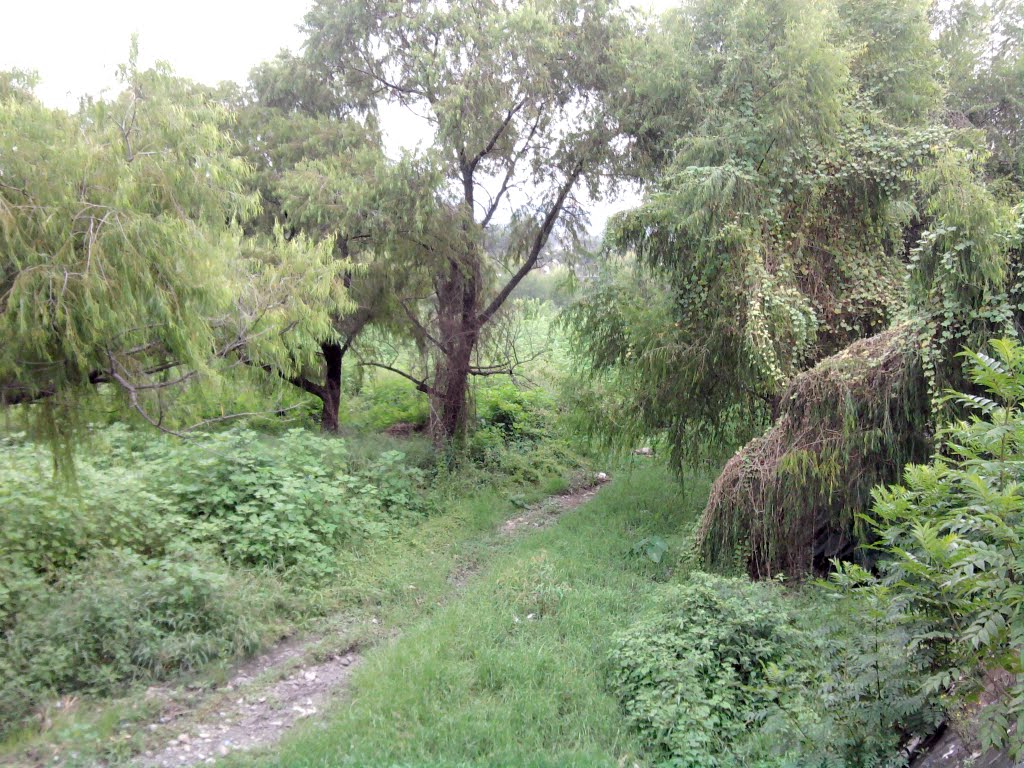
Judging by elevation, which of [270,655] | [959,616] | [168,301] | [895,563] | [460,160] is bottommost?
[270,655]

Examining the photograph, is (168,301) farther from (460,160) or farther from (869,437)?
(460,160)

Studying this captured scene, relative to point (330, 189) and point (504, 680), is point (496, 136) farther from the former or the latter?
point (504, 680)

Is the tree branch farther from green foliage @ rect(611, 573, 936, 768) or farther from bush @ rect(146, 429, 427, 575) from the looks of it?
green foliage @ rect(611, 573, 936, 768)

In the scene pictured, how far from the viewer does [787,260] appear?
920 cm

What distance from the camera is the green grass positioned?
508 centimetres

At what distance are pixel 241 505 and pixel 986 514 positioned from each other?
24.1 ft

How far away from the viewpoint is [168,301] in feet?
16.1

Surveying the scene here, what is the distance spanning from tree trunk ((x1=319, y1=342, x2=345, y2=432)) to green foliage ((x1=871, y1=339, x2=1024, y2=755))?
1142cm

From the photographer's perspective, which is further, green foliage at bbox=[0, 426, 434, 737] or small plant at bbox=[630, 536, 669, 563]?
small plant at bbox=[630, 536, 669, 563]

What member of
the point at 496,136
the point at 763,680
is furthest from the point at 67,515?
the point at 496,136

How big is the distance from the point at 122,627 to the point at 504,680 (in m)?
3.10

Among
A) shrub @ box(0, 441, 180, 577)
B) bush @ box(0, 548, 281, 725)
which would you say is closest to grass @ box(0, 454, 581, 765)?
bush @ box(0, 548, 281, 725)

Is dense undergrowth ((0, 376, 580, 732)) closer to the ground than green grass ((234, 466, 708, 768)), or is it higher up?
higher up

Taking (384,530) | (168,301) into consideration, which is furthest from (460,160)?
(168,301)
